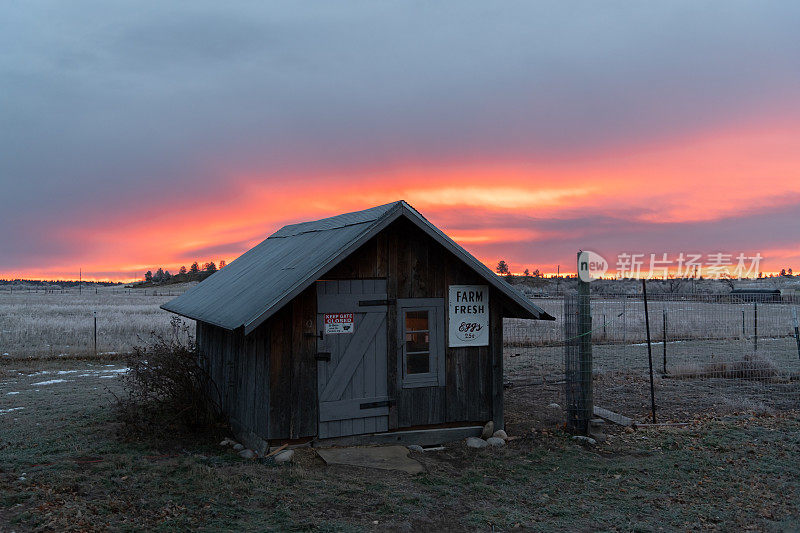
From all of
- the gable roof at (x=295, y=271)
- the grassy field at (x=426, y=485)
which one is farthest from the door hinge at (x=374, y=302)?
the grassy field at (x=426, y=485)

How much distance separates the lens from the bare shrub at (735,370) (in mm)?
16462

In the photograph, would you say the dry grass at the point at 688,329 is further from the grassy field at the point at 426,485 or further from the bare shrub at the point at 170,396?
the bare shrub at the point at 170,396

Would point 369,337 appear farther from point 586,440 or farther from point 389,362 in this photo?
point 586,440

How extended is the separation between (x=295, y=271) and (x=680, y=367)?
12.6 meters

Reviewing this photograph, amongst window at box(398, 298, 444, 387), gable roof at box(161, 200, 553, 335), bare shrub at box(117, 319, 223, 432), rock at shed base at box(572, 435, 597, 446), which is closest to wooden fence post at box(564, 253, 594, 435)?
rock at shed base at box(572, 435, 597, 446)

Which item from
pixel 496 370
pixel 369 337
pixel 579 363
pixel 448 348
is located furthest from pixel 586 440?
pixel 369 337

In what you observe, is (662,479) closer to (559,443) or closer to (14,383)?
(559,443)

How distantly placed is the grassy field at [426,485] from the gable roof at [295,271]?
2216 millimetres

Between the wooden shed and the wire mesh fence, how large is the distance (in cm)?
193

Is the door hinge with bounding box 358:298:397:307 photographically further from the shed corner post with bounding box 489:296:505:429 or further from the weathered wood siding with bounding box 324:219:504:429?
the shed corner post with bounding box 489:296:505:429

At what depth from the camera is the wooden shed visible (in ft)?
31.7

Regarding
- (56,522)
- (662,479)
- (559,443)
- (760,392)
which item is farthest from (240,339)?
(760,392)

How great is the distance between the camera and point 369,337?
1020 cm

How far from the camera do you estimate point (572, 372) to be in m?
11.3
